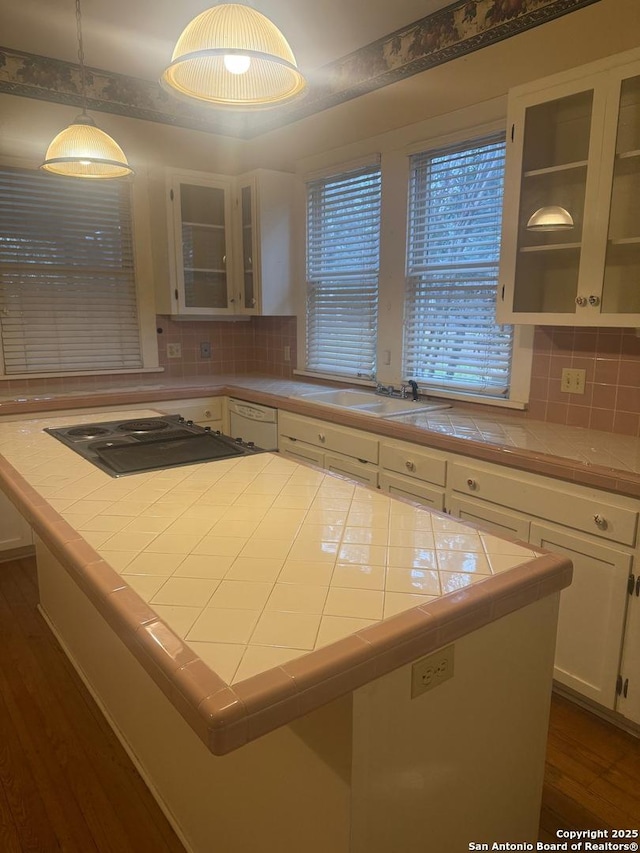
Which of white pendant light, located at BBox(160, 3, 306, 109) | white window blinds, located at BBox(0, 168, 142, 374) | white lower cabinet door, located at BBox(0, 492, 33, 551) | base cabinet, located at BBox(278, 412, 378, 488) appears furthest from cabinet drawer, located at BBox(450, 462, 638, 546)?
white window blinds, located at BBox(0, 168, 142, 374)

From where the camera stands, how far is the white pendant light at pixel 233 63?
1255 millimetres

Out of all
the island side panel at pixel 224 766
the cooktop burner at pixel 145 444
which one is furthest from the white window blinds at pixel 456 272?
the island side panel at pixel 224 766

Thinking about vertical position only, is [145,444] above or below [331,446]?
above

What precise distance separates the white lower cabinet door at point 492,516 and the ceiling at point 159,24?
2.20 meters

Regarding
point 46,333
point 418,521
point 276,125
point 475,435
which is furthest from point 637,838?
point 276,125

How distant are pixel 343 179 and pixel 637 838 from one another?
3.46 m

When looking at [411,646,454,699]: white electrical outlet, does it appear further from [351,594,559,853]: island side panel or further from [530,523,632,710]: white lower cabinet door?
[530,523,632,710]: white lower cabinet door

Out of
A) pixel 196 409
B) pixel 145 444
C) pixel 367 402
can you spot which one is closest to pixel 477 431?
pixel 367 402

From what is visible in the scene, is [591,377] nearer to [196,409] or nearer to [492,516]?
[492,516]

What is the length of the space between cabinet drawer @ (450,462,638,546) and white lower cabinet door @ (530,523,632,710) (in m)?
0.05

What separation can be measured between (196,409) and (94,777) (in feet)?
7.47

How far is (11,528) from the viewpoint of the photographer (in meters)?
3.19

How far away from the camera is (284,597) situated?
990 millimetres

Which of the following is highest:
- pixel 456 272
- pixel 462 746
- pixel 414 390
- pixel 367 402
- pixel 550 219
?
pixel 550 219
